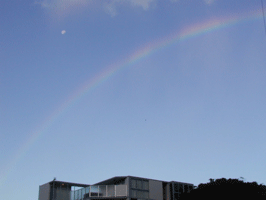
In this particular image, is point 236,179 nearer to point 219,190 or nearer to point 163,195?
point 219,190

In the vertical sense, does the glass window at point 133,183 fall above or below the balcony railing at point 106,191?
above

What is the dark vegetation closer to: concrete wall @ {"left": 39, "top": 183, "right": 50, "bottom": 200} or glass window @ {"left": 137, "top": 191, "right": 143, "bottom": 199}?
glass window @ {"left": 137, "top": 191, "right": 143, "bottom": 199}

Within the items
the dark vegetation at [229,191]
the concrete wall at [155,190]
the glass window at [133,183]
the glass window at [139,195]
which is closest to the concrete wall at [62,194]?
the glass window at [133,183]

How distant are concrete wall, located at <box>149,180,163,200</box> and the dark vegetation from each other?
324cm

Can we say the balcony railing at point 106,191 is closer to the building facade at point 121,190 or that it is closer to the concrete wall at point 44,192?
the building facade at point 121,190

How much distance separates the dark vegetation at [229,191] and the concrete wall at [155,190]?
10.6ft

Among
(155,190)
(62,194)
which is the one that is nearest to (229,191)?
(155,190)

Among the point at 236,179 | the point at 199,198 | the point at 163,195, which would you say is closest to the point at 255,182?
the point at 236,179

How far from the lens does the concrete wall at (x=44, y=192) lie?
49875mm

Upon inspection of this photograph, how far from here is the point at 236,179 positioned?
158 ft

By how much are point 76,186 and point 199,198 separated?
16.7m

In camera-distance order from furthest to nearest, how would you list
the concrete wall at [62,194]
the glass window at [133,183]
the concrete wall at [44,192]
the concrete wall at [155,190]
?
1. the concrete wall at [44,192]
2. the concrete wall at [62,194]
3. the concrete wall at [155,190]
4. the glass window at [133,183]

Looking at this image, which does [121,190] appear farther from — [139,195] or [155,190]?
[155,190]

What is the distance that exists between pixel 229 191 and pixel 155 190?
30.4 ft
